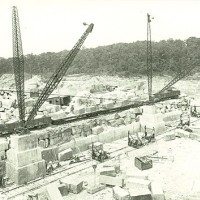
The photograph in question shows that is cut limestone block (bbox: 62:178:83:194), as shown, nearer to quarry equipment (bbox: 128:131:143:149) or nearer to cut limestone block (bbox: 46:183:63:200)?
cut limestone block (bbox: 46:183:63:200)

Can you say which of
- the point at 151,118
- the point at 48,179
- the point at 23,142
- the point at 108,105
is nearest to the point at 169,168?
the point at 48,179

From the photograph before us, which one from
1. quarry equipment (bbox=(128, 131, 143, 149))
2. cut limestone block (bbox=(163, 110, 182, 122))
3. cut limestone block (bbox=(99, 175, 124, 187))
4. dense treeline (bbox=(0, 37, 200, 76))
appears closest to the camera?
cut limestone block (bbox=(99, 175, 124, 187))

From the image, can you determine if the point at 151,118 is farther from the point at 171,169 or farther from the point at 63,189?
the point at 63,189

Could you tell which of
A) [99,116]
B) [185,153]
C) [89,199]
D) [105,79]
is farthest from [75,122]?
[105,79]

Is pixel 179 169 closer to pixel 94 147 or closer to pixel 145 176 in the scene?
pixel 145 176

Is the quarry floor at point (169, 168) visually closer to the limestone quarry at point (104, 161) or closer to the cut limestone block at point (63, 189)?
the limestone quarry at point (104, 161)

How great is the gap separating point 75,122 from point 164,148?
599 cm

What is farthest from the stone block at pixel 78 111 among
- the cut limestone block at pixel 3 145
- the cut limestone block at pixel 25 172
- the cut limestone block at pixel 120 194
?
the cut limestone block at pixel 120 194

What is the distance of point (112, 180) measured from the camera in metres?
12.0

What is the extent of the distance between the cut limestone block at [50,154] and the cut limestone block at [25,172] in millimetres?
1823

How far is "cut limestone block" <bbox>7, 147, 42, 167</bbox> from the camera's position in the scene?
41.8 feet

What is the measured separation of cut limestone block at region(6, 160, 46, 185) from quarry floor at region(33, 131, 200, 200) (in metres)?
1.54

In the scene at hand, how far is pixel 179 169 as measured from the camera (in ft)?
45.1

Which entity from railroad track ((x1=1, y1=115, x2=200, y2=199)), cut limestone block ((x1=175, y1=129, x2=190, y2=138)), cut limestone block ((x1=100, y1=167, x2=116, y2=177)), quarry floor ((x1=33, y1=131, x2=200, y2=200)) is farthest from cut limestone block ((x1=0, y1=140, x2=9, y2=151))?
cut limestone block ((x1=175, y1=129, x2=190, y2=138))
